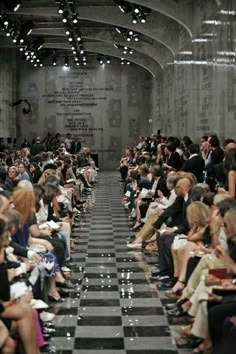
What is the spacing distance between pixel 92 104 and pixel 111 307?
32.7 meters

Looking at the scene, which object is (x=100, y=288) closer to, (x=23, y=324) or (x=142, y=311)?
(x=142, y=311)

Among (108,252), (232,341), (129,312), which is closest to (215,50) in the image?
(108,252)

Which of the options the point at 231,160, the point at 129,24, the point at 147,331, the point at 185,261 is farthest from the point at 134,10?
the point at 147,331

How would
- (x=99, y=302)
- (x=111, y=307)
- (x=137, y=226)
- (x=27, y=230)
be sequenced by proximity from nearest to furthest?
(x=27, y=230) < (x=111, y=307) < (x=99, y=302) < (x=137, y=226)

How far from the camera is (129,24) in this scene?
24188mm

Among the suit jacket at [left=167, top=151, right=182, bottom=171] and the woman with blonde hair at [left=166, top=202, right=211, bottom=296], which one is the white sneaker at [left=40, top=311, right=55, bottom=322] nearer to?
the woman with blonde hair at [left=166, top=202, right=211, bottom=296]

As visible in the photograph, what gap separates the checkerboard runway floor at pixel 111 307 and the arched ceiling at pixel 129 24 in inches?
330

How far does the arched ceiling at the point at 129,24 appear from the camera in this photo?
2039 centimetres

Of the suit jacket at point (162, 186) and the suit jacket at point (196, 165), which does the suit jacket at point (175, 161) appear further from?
the suit jacket at point (196, 165)

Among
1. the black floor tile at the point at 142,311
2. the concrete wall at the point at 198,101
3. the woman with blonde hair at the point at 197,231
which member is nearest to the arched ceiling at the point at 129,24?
the concrete wall at the point at 198,101

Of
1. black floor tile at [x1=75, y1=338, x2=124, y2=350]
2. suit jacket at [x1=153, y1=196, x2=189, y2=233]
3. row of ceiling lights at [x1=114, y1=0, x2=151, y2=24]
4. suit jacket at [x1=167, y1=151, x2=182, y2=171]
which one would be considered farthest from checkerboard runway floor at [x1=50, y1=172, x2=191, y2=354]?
row of ceiling lights at [x1=114, y1=0, x2=151, y2=24]

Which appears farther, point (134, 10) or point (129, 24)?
point (129, 24)

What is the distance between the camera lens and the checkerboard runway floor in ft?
19.8

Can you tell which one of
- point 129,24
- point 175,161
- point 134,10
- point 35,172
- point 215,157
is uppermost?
point 134,10
